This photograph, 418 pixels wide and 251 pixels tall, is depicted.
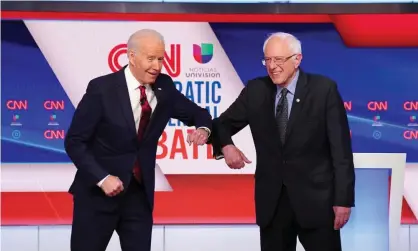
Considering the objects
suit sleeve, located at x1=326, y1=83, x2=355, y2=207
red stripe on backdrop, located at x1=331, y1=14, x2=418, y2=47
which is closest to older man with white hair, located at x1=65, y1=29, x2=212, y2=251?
suit sleeve, located at x1=326, y1=83, x2=355, y2=207

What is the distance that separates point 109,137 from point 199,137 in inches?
15.7

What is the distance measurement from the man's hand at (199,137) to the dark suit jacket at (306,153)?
212mm

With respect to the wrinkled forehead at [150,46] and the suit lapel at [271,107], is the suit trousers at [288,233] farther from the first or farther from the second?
the wrinkled forehead at [150,46]

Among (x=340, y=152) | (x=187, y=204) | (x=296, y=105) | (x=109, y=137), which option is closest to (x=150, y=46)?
(x=109, y=137)

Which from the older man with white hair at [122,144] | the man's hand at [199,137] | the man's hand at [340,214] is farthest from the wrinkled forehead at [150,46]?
the man's hand at [340,214]

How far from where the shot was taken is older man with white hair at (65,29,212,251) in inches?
130

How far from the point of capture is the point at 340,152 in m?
3.30

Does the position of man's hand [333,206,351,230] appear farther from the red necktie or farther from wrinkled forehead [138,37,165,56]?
wrinkled forehead [138,37,165,56]

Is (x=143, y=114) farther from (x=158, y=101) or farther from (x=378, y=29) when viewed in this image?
(x=378, y=29)

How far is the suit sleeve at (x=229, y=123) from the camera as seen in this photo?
355 cm

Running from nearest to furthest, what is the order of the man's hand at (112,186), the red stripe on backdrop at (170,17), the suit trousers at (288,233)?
1. the man's hand at (112,186)
2. the suit trousers at (288,233)
3. the red stripe on backdrop at (170,17)

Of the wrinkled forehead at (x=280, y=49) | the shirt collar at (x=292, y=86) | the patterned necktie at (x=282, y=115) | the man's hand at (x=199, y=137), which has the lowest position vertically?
the man's hand at (x=199, y=137)

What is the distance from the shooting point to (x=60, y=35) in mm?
4871

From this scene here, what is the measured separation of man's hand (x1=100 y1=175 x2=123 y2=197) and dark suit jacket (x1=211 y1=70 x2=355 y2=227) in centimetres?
64
